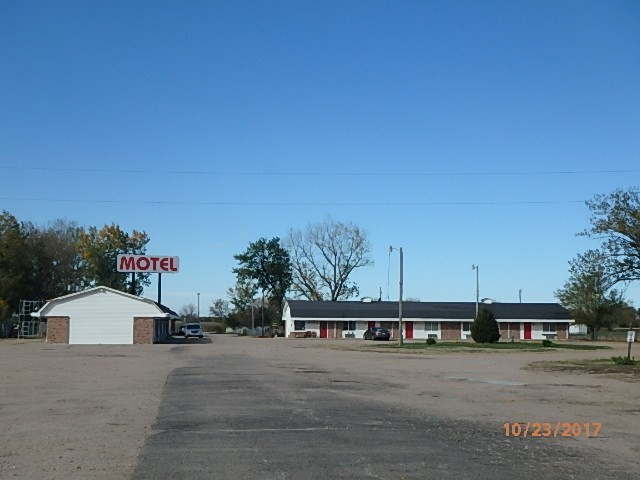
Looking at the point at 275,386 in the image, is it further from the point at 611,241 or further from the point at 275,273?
the point at 275,273

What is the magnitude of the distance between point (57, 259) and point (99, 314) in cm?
3945

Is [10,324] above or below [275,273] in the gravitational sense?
below

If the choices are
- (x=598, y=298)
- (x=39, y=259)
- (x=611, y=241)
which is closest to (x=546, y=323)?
(x=598, y=298)

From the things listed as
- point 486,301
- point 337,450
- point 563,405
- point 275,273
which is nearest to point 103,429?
point 337,450

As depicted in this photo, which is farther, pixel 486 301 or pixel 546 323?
pixel 546 323

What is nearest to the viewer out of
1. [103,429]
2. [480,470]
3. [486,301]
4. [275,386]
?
[480,470]

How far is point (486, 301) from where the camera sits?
77062 millimetres

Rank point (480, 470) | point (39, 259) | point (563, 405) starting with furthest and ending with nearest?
point (39, 259)
point (563, 405)
point (480, 470)

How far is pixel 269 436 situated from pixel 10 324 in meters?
76.3

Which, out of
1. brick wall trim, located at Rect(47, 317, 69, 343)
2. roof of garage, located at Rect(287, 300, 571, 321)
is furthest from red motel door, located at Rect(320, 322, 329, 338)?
brick wall trim, located at Rect(47, 317, 69, 343)

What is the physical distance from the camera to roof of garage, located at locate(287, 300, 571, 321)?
83062 mm

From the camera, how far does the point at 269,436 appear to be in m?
11.3

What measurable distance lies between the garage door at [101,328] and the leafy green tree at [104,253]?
35781 mm

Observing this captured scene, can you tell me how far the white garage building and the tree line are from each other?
21.7 metres
